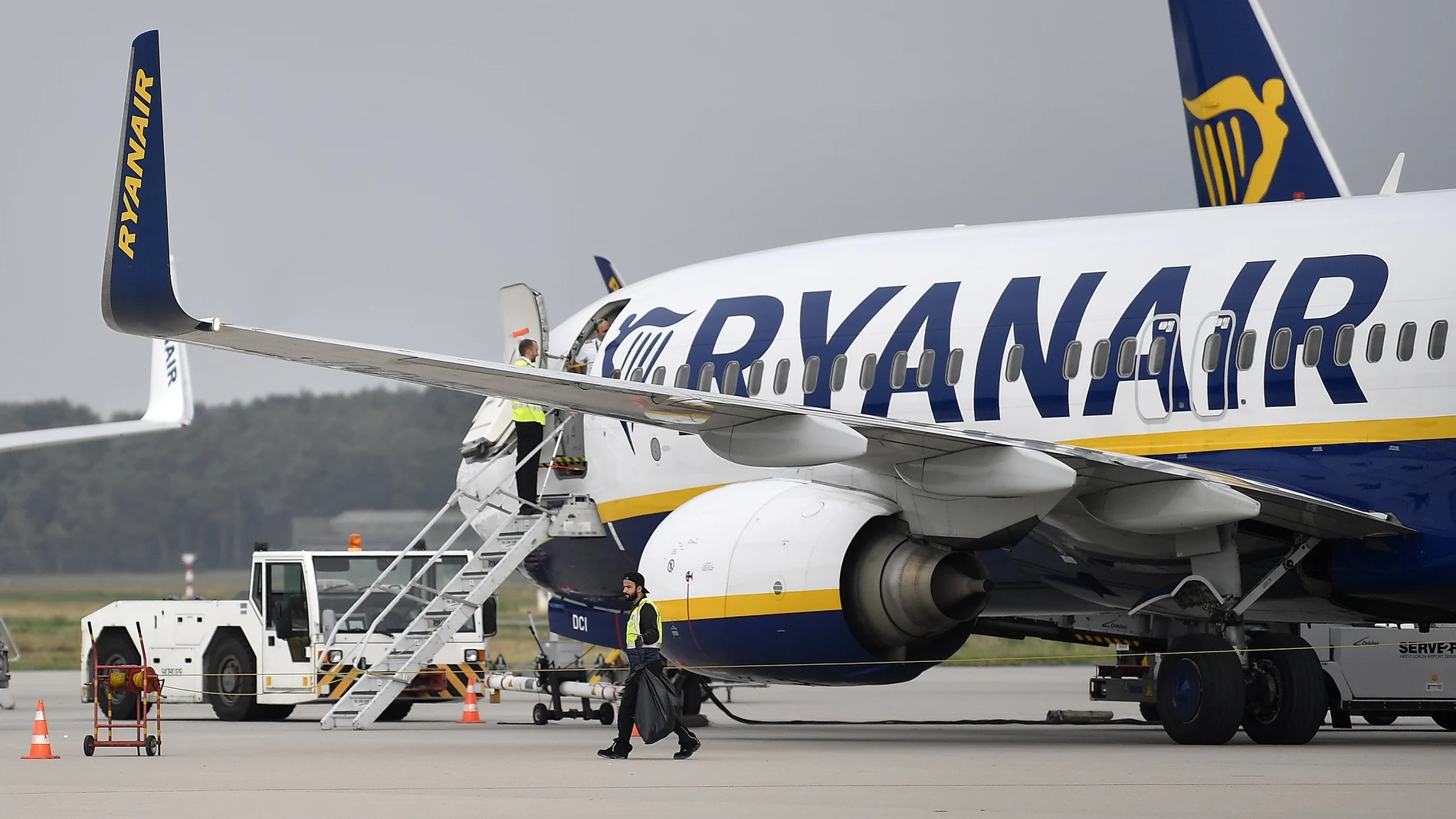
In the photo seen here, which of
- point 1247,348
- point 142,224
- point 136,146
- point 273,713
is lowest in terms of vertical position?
point 273,713

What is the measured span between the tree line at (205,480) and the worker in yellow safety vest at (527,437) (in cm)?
4466

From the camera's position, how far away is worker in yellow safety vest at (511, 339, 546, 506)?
2081 cm

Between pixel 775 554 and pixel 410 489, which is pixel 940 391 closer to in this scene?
pixel 775 554

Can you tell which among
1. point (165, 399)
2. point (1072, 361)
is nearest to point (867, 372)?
point (1072, 361)

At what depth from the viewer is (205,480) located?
6431cm

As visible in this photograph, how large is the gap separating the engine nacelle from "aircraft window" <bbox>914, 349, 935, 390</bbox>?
1298mm

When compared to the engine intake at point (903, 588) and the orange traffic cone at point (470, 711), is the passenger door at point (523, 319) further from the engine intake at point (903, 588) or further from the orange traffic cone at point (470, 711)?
the engine intake at point (903, 588)

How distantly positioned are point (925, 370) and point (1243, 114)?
33.9 ft

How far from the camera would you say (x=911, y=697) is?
1190 inches

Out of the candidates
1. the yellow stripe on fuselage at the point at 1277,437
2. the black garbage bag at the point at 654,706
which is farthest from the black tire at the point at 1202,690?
the black garbage bag at the point at 654,706

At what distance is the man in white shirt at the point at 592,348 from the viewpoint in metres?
21.3

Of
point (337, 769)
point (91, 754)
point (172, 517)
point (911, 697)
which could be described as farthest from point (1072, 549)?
point (172, 517)

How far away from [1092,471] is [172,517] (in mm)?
55047

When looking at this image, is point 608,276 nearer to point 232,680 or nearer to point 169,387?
point 232,680
